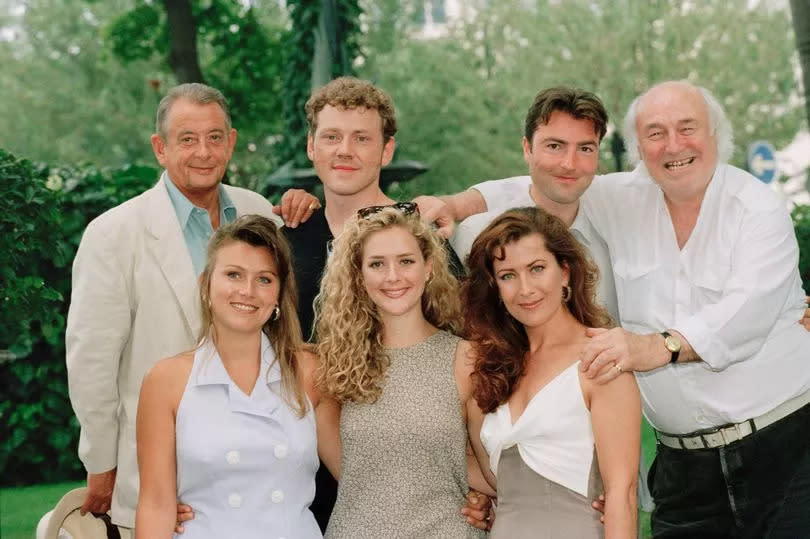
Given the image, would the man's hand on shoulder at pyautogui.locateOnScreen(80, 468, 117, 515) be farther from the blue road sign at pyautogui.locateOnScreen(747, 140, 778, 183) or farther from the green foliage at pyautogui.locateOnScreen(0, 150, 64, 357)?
the blue road sign at pyautogui.locateOnScreen(747, 140, 778, 183)

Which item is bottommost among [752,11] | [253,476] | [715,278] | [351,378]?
[253,476]

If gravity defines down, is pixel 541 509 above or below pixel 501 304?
below

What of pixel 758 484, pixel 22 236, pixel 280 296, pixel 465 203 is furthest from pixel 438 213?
pixel 22 236

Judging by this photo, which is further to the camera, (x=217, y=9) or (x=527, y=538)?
(x=217, y=9)

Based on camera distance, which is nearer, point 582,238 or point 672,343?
point 672,343

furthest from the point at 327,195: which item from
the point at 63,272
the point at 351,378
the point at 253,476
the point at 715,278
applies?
the point at 63,272

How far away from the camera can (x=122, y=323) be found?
3906 millimetres

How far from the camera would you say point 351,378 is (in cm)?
343

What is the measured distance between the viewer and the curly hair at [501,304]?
11.0 ft

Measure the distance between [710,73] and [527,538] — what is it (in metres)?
23.2

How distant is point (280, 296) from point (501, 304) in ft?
2.63

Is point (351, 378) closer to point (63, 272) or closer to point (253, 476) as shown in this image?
point (253, 476)

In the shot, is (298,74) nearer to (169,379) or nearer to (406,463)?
(169,379)

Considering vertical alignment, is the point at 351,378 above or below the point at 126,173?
below
